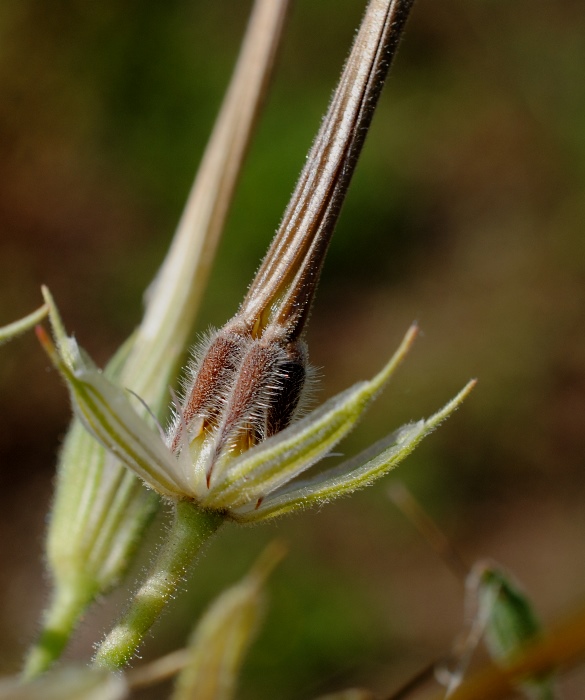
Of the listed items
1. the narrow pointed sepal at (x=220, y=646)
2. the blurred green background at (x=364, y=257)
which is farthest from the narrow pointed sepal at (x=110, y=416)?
the blurred green background at (x=364, y=257)

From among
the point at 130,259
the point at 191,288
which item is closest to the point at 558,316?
the point at 130,259

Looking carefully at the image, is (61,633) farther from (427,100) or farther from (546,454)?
(427,100)

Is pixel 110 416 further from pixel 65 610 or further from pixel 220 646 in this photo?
pixel 65 610

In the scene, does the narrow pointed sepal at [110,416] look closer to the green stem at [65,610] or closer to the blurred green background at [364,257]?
the green stem at [65,610]

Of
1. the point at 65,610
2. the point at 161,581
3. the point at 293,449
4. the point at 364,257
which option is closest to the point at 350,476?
the point at 293,449

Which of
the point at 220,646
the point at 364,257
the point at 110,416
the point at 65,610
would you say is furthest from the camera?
the point at 364,257

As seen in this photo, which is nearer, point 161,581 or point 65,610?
point 161,581

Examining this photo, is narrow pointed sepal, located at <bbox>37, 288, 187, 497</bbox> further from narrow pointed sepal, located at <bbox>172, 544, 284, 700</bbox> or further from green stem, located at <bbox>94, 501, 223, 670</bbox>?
narrow pointed sepal, located at <bbox>172, 544, 284, 700</bbox>
